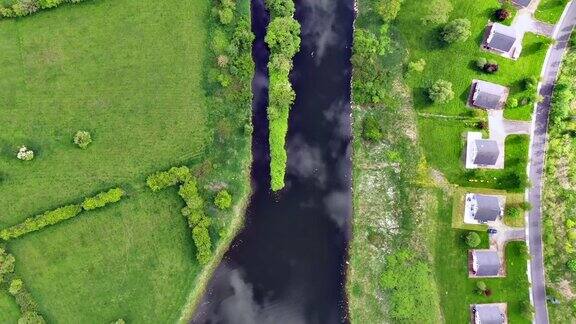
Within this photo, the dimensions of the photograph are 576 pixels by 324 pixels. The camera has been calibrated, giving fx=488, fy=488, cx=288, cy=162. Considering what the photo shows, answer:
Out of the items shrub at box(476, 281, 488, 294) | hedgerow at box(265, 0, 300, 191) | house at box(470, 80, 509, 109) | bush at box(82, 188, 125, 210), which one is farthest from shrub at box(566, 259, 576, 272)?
bush at box(82, 188, 125, 210)

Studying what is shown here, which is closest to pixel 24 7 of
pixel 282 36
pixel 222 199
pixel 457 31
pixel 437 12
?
pixel 282 36

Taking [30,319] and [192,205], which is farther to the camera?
[192,205]

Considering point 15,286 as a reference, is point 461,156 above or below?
above

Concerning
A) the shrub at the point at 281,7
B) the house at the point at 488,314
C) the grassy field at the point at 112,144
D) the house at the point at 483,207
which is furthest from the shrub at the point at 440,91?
the house at the point at 488,314

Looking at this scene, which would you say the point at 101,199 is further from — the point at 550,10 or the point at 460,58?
the point at 550,10

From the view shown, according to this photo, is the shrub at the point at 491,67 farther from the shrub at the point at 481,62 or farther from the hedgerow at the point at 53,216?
the hedgerow at the point at 53,216

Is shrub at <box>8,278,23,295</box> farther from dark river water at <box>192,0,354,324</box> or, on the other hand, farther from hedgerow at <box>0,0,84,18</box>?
hedgerow at <box>0,0,84,18</box>

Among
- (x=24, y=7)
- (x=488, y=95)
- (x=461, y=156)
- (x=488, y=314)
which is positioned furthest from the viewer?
(x=461, y=156)
